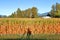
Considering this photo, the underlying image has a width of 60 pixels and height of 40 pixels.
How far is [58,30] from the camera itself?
21.7m

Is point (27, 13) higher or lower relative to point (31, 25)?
higher

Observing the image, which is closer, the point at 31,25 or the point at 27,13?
the point at 31,25

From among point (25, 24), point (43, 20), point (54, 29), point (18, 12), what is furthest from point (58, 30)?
point (18, 12)

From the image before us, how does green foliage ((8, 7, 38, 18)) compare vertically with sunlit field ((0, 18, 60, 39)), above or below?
above

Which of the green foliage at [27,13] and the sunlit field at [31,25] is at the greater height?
the green foliage at [27,13]

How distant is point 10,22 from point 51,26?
4.78 m

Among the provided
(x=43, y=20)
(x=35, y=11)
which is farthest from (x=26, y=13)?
(x=43, y=20)

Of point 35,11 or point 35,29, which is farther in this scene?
point 35,11

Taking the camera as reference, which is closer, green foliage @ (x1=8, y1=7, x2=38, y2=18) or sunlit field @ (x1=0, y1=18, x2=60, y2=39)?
sunlit field @ (x1=0, y1=18, x2=60, y2=39)

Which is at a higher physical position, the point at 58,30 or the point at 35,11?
the point at 35,11

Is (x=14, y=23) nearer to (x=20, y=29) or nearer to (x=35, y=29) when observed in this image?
(x=20, y=29)

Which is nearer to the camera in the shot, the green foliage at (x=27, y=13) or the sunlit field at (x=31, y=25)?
the sunlit field at (x=31, y=25)

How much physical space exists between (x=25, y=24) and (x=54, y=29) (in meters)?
3.41

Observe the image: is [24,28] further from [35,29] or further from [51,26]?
[51,26]
